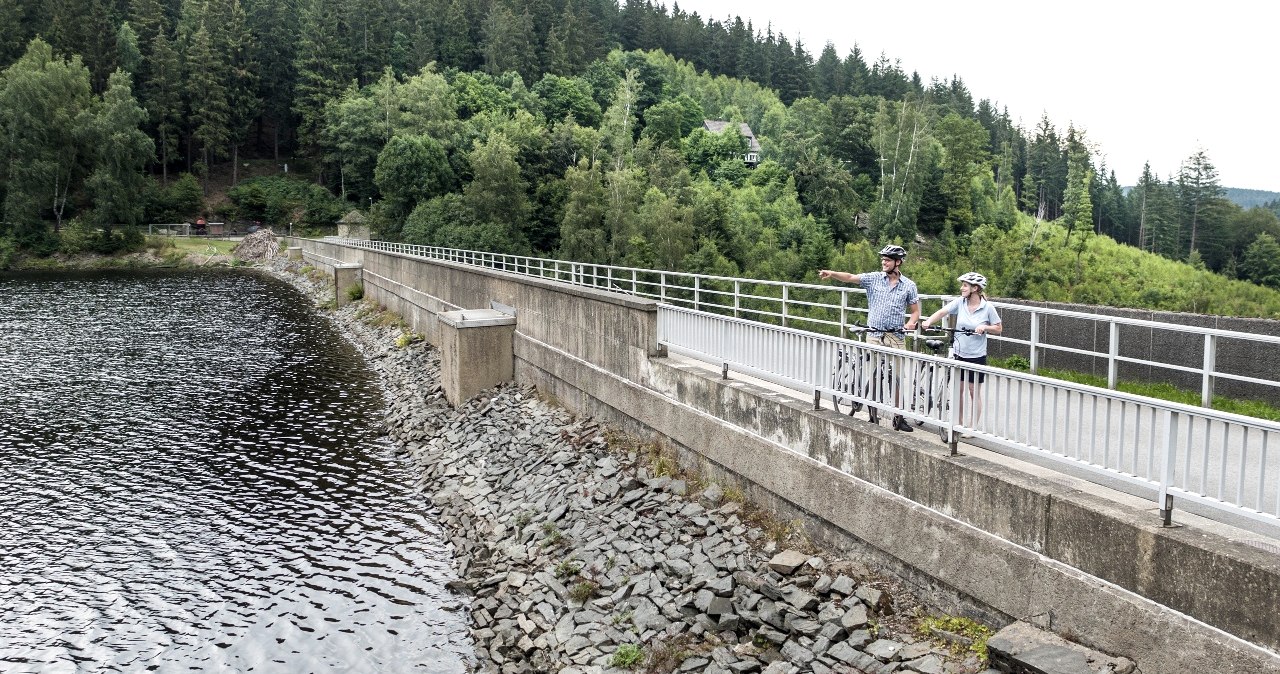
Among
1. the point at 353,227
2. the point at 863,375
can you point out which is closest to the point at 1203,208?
the point at 353,227

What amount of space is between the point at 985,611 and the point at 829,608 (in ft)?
5.55

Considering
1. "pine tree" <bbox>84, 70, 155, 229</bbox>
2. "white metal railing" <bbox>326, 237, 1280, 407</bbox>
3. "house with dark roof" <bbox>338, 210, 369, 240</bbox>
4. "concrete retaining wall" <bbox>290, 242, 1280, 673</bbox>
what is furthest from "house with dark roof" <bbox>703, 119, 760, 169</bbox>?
"concrete retaining wall" <bbox>290, 242, 1280, 673</bbox>

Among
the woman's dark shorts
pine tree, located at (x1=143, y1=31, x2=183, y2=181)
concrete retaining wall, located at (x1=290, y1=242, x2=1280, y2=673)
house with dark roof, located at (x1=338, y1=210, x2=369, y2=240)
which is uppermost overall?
pine tree, located at (x1=143, y1=31, x2=183, y2=181)

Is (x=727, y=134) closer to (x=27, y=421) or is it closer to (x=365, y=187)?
(x=365, y=187)

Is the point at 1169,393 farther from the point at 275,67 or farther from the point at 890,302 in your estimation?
the point at 275,67

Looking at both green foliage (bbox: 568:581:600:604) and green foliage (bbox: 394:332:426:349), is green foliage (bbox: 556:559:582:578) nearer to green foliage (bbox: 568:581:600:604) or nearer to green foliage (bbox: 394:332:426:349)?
green foliage (bbox: 568:581:600:604)

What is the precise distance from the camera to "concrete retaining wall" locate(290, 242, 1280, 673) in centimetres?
618

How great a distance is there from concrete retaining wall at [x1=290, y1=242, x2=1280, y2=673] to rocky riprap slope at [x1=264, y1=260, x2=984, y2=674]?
19.3 inches

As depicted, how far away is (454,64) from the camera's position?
139750mm

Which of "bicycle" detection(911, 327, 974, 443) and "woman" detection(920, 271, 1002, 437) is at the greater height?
"woman" detection(920, 271, 1002, 437)

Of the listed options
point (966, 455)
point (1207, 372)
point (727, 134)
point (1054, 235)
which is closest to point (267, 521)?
point (966, 455)

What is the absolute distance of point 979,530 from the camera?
8.22 meters

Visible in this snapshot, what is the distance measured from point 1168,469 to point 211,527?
15.1 m

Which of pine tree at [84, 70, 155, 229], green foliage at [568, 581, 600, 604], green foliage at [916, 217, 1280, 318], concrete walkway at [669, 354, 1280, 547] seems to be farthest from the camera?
pine tree at [84, 70, 155, 229]
